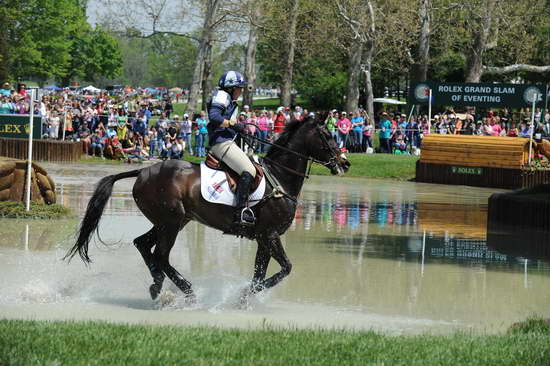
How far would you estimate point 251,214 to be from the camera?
11.1m

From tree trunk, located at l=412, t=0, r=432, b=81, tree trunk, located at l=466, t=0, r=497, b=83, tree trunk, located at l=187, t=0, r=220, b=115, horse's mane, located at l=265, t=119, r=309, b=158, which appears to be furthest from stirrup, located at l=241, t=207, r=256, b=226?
tree trunk, located at l=412, t=0, r=432, b=81

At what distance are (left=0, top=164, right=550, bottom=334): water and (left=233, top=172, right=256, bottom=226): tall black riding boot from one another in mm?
840

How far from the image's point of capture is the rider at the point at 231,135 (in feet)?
35.7

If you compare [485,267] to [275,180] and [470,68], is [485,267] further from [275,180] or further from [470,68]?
[470,68]

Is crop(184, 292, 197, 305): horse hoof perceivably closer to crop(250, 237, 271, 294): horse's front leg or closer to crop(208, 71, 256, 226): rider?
crop(250, 237, 271, 294): horse's front leg

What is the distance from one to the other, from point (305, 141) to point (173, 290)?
90.0 inches

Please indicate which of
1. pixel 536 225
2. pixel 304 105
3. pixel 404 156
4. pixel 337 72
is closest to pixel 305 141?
pixel 536 225

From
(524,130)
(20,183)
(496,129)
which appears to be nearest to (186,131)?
(496,129)

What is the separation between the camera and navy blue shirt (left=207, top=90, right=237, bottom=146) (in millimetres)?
10859

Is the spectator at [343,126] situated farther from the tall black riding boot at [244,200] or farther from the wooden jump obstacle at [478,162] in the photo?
the tall black riding boot at [244,200]

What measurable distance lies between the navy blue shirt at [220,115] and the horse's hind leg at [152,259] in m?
1.25

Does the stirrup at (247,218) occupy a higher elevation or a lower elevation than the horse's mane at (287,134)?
lower

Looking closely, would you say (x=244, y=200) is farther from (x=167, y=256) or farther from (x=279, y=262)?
(x=167, y=256)

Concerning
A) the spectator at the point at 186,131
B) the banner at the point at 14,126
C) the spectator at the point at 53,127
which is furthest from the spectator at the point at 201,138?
the banner at the point at 14,126
